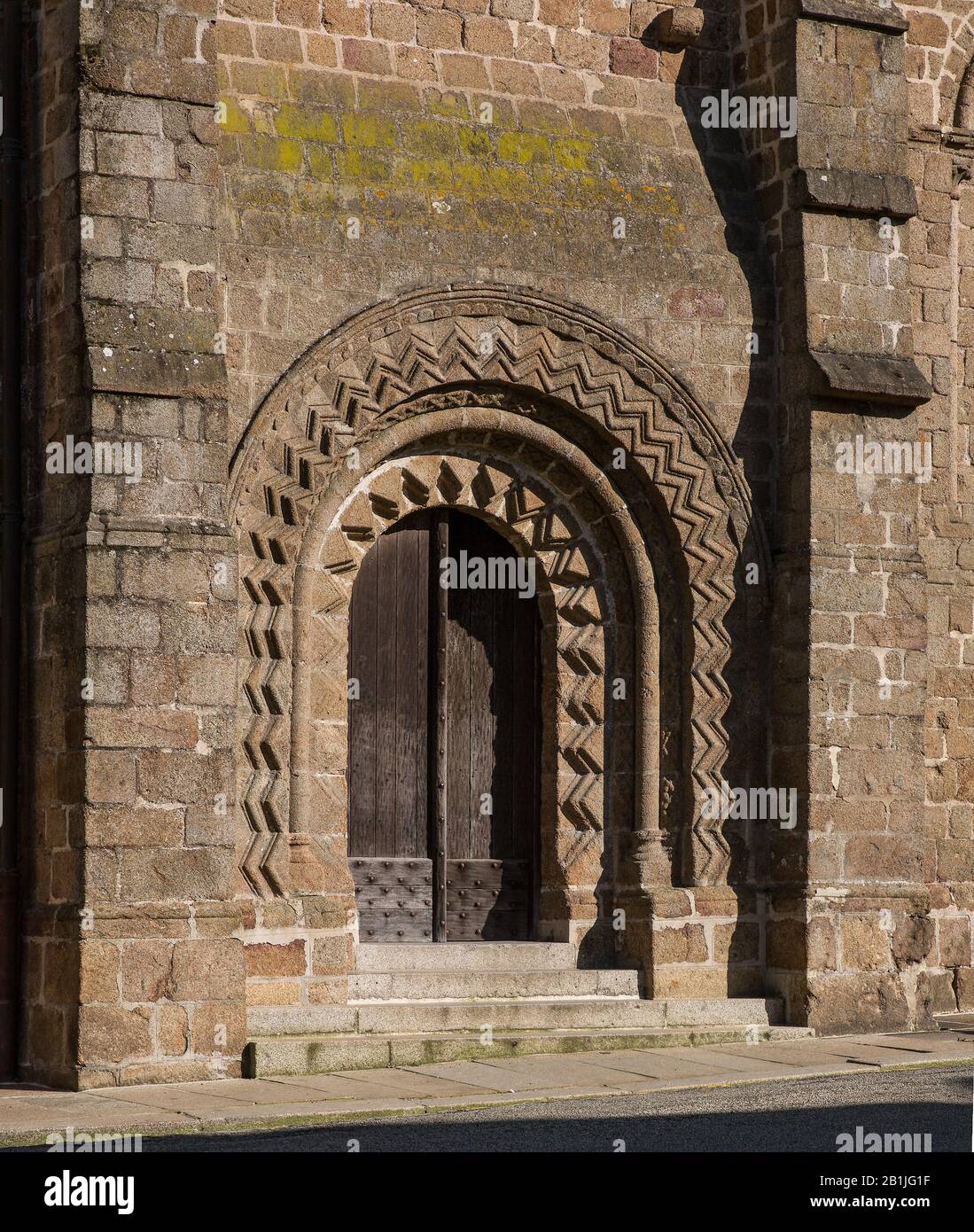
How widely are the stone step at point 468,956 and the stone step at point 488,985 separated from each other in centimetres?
10

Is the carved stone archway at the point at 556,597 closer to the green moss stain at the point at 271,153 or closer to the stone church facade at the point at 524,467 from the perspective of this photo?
the stone church facade at the point at 524,467

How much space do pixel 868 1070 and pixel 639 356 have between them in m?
4.24

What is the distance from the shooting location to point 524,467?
12.4 m

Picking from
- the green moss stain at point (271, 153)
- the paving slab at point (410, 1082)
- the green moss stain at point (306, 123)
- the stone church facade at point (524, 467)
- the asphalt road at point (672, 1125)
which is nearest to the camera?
the asphalt road at point (672, 1125)

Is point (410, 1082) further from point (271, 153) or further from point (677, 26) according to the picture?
point (677, 26)

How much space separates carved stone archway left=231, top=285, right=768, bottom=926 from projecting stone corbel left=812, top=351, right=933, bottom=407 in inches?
29.5

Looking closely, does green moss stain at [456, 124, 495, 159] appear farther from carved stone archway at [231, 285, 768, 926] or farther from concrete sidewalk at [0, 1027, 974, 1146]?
concrete sidewalk at [0, 1027, 974, 1146]

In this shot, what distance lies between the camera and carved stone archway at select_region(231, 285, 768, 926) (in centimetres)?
1129

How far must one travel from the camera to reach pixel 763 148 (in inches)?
505

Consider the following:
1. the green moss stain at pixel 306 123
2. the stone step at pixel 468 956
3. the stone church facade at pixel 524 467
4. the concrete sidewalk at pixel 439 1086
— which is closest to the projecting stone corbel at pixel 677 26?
the stone church facade at pixel 524 467

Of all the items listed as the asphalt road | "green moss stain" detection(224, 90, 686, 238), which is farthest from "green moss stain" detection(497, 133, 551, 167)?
the asphalt road

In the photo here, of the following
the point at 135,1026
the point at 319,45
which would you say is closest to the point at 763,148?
the point at 319,45

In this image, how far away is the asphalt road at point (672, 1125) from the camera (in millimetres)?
8461

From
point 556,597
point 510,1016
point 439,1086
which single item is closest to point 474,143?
point 556,597
